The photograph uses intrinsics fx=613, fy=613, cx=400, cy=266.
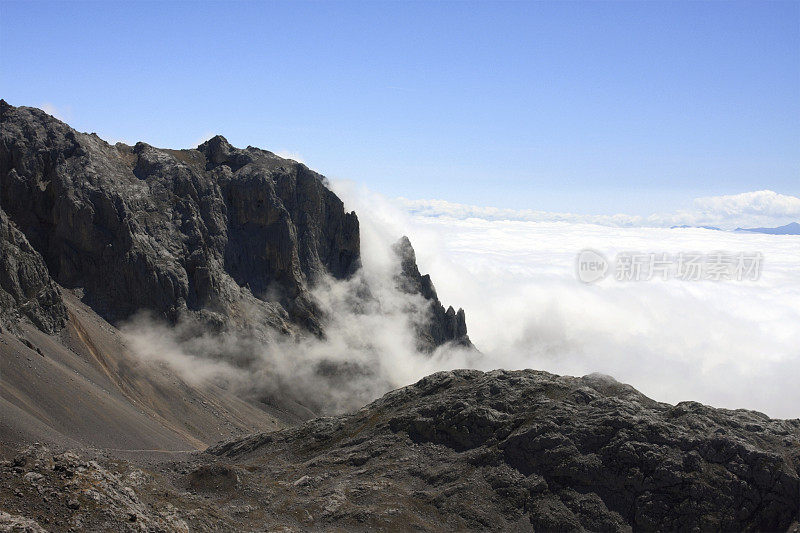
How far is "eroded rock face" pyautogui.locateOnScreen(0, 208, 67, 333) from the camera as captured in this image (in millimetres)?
83312

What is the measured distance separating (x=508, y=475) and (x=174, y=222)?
334 feet

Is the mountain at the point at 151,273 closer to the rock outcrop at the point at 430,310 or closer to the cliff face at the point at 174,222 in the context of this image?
the cliff face at the point at 174,222

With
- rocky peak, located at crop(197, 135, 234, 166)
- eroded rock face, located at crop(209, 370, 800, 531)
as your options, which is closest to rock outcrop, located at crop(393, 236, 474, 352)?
rocky peak, located at crop(197, 135, 234, 166)

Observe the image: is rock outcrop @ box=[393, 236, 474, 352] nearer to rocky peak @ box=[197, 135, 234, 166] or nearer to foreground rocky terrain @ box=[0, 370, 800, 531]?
rocky peak @ box=[197, 135, 234, 166]

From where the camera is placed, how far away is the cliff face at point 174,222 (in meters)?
112

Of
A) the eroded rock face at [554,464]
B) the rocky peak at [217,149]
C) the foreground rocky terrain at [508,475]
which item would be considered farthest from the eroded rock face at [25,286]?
the rocky peak at [217,149]

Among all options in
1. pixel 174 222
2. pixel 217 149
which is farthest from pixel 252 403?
pixel 217 149

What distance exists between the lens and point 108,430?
6675cm

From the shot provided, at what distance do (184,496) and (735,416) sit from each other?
43551 millimetres

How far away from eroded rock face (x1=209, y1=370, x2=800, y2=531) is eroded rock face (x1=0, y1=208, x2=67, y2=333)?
46.4m

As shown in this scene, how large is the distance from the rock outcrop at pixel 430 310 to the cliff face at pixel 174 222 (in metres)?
23.8

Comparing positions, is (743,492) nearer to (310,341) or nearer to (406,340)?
(310,341)

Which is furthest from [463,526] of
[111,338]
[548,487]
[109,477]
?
[111,338]

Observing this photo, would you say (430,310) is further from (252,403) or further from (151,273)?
(151,273)
